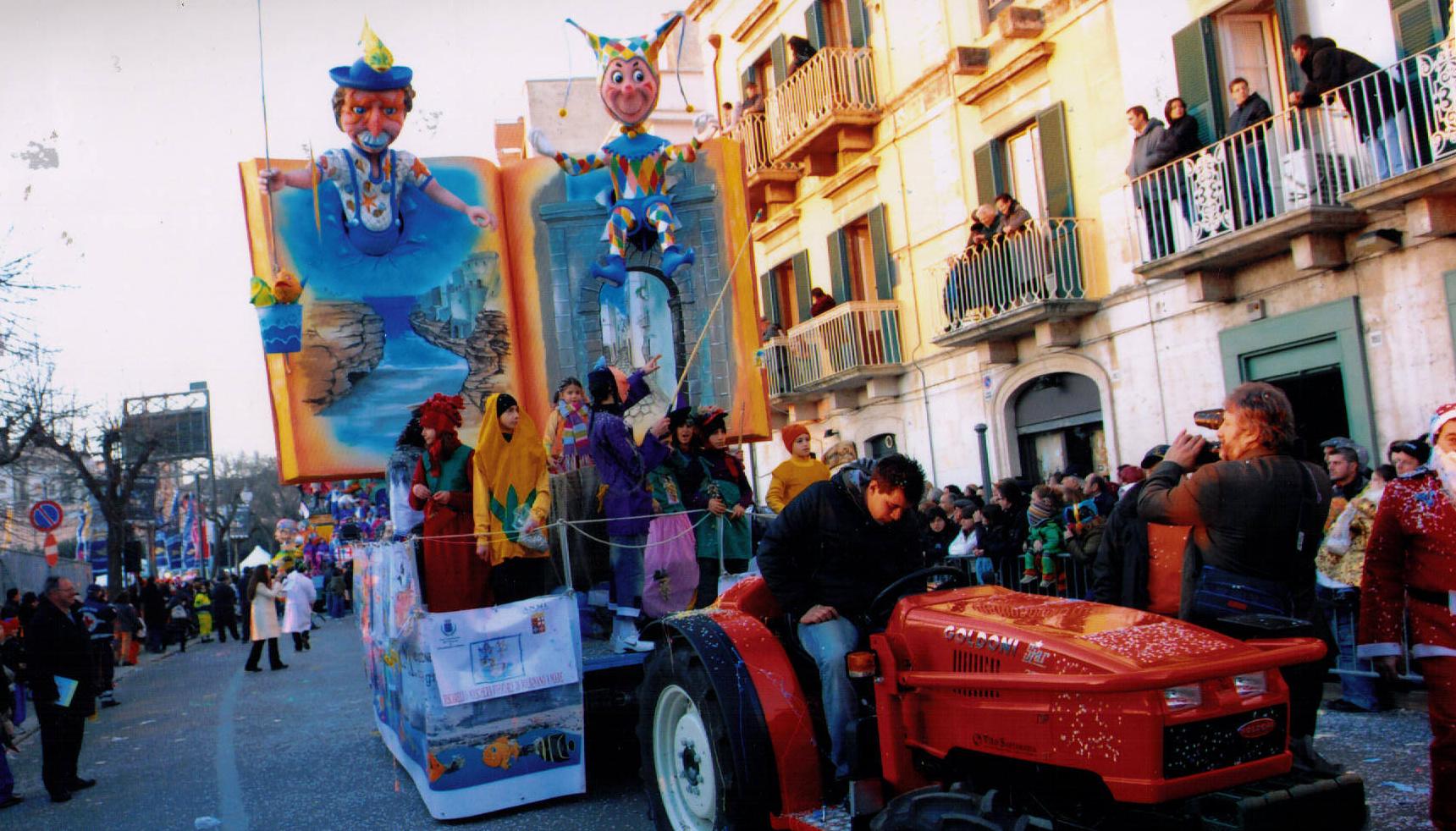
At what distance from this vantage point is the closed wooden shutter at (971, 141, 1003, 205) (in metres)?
16.9

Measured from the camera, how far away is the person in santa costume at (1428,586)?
4.33m

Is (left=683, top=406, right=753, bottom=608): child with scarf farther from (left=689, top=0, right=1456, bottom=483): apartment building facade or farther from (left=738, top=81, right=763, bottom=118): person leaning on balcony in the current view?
(left=738, top=81, right=763, bottom=118): person leaning on balcony

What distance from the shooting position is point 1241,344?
13.0 m

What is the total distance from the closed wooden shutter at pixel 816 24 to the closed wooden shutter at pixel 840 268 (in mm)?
3107

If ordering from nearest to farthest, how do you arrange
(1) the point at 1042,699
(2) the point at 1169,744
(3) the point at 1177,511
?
(2) the point at 1169,744, (1) the point at 1042,699, (3) the point at 1177,511

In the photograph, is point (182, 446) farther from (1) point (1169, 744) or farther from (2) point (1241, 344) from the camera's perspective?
(1) point (1169, 744)

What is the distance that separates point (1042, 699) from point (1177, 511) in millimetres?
1138

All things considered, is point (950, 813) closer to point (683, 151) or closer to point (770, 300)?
point (683, 151)

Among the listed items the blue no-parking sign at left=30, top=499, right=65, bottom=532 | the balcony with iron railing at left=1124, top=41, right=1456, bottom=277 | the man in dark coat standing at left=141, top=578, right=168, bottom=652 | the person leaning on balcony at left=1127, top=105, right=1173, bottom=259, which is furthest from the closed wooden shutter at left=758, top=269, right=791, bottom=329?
the man in dark coat standing at left=141, top=578, right=168, bottom=652

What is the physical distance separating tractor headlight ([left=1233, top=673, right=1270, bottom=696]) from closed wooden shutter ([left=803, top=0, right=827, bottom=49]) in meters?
18.0

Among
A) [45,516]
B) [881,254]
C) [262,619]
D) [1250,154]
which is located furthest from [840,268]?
[45,516]

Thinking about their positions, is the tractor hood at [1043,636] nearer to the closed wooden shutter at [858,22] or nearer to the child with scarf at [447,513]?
the child with scarf at [447,513]

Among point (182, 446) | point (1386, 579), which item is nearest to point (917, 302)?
point (1386, 579)

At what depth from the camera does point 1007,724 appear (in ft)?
12.4
